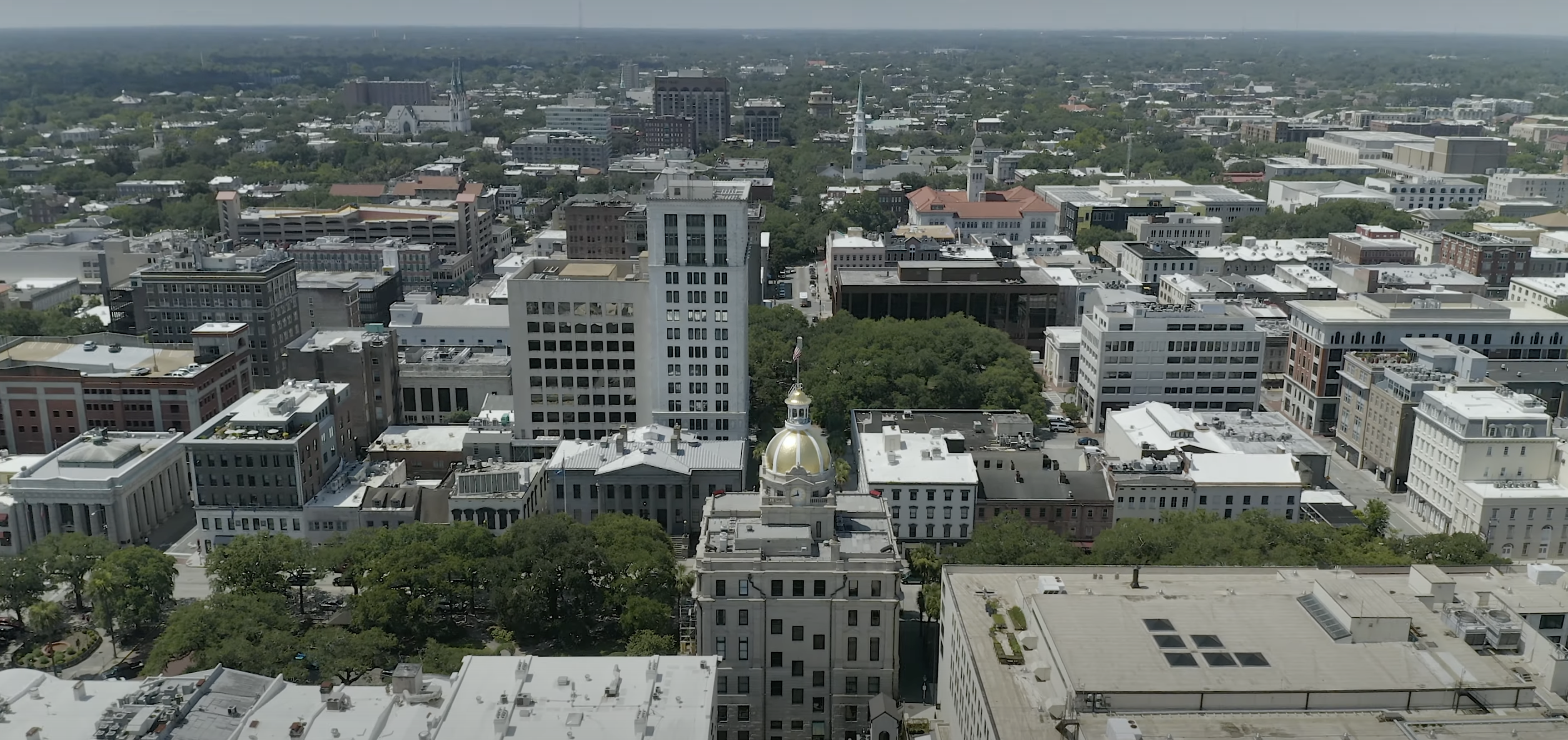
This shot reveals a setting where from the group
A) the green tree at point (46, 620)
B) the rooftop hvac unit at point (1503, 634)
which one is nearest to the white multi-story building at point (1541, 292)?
the rooftop hvac unit at point (1503, 634)

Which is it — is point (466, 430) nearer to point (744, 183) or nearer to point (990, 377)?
point (744, 183)

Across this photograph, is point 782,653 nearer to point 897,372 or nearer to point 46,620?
point 46,620

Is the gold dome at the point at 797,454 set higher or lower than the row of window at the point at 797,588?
higher

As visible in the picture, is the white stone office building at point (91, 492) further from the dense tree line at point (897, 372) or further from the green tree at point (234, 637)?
the dense tree line at point (897, 372)

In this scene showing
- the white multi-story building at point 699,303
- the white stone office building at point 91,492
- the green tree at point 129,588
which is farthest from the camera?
the white multi-story building at point 699,303

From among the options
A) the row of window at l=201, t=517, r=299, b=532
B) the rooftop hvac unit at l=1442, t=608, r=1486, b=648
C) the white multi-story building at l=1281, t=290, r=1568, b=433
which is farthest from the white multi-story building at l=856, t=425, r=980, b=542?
the white multi-story building at l=1281, t=290, r=1568, b=433

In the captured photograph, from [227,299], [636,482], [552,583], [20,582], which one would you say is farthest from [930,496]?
[227,299]

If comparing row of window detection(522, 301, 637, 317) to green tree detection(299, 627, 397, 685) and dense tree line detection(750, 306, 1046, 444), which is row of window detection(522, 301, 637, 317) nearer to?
dense tree line detection(750, 306, 1046, 444)

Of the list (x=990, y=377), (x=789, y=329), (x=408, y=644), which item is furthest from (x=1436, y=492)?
(x=408, y=644)
